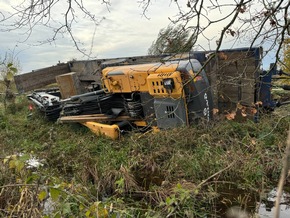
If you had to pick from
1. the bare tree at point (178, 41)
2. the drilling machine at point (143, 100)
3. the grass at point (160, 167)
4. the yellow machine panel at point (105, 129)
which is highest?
the bare tree at point (178, 41)

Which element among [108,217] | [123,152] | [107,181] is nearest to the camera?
[108,217]

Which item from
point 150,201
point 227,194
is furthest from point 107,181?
point 227,194

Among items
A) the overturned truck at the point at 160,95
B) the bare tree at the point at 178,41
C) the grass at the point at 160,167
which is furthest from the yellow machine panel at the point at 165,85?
the bare tree at the point at 178,41

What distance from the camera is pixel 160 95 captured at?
537 centimetres

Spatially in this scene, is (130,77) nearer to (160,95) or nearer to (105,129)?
(160,95)

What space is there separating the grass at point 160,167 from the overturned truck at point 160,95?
1.01 feet

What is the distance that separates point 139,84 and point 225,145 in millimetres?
1884

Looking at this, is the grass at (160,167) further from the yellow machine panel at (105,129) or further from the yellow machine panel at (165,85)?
the yellow machine panel at (165,85)

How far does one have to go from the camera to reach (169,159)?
475 centimetres

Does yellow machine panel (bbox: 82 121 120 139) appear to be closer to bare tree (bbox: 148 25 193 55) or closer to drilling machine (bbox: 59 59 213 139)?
drilling machine (bbox: 59 59 213 139)

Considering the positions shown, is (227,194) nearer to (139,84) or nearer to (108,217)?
(108,217)

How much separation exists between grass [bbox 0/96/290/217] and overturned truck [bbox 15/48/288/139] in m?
0.31

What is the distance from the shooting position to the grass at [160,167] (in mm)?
3395

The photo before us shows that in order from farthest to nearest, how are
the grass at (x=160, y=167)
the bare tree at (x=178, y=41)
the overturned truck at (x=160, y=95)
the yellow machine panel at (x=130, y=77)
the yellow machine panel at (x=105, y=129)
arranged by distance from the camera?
the yellow machine panel at (x=105, y=129) → the yellow machine panel at (x=130, y=77) → the overturned truck at (x=160, y=95) → the grass at (x=160, y=167) → the bare tree at (x=178, y=41)
